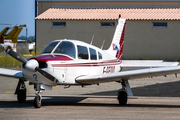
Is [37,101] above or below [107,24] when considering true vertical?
below

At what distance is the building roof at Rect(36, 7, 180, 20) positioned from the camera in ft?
111

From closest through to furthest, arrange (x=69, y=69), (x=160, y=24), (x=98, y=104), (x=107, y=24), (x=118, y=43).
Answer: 1. (x=69, y=69)
2. (x=98, y=104)
3. (x=118, y=43)
4. (x=160, y=24)
5. (x=107, y=24)

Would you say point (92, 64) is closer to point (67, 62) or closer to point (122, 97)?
point (67, 62)

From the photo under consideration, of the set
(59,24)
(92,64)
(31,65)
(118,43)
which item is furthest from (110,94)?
(59,24)

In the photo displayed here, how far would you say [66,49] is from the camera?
10.4 m

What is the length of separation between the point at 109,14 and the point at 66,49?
995 inches

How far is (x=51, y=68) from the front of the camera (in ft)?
31.7

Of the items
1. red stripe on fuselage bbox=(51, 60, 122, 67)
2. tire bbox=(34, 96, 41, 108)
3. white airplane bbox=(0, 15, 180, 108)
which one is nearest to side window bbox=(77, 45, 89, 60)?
white airplane bbox=(0, 15, 180, 108)

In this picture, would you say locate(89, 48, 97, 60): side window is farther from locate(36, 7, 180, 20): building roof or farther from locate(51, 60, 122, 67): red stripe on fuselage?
locate(36, 7, 180, 20): building roof

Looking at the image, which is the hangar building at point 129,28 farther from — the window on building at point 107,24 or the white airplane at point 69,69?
the white airplane at point 69,69

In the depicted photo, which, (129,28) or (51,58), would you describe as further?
(129,28)

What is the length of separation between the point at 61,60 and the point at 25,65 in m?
1.15

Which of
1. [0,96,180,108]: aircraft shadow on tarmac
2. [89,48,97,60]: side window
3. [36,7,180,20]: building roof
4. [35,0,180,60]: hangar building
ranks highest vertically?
[36,7,180,20]: building roof

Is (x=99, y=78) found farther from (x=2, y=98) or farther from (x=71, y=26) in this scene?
(x=71, y=26)
